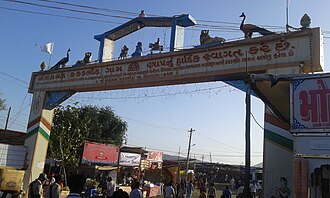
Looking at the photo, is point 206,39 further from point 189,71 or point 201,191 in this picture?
point 201,191

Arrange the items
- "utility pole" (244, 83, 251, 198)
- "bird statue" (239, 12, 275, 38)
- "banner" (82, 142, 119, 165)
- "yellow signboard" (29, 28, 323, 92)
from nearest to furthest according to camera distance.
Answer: "utility pole" (244, 83, 251, 198), "yellow signboard" (29, 28, 323, 92), "bird statue" (239, 12, 275, 38), "banner" (82, 142, 119, 165)

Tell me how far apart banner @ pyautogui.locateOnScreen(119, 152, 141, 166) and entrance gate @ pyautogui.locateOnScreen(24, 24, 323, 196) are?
10300mm

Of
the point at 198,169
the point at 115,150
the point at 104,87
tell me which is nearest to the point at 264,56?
the point at 104,87

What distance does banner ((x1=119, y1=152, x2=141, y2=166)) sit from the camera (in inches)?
918

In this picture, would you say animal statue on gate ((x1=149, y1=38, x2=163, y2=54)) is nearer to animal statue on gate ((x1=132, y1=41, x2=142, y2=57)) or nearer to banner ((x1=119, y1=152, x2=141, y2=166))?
animal statue on gate ((x1=132, y1=41, x2=142, y2=57))

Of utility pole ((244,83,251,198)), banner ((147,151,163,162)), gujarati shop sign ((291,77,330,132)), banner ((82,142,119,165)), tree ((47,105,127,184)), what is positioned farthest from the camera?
banner ((147,151,163,162))

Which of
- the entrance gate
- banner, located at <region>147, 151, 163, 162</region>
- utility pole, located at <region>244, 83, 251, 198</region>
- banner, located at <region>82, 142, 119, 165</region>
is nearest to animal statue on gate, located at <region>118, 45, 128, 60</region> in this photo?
the entrance gate

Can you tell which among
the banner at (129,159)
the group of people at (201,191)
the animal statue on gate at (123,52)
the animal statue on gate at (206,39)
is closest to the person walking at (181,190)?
the group of people at (201,191)

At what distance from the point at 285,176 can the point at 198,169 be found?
138ft

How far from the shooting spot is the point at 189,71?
10406mm

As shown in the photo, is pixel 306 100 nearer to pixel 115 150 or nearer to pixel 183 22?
pixel 183 22

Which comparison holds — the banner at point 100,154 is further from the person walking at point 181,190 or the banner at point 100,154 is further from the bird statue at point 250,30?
the bird statue at point 250,30

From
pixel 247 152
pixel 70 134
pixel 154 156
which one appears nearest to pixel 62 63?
pixel 247 152

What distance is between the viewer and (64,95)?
13.4 meters
